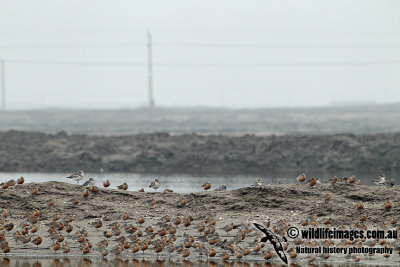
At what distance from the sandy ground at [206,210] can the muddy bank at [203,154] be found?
23.7m

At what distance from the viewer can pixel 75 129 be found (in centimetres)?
8225

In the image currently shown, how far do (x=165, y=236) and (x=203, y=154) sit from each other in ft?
106

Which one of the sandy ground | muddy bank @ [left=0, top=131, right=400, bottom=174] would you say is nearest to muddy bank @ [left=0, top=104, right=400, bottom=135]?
muddy bank @ [left=0, top=131, right=400, bottom=174]

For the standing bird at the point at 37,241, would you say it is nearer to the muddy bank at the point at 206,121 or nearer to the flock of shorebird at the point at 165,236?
the flock of shorebird at the point at 165,236

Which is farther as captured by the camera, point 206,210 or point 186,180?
point 186,180

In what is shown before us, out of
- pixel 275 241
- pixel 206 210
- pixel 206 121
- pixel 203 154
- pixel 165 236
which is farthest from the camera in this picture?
pixel 206 121

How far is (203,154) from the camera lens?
5194 centimetres

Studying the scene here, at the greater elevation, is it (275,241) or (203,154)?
(275,241)

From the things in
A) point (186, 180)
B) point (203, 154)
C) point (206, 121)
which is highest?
point (206, 121)

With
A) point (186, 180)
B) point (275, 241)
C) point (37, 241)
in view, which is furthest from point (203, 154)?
point (275, 241)

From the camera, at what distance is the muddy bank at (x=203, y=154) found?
4884 cm

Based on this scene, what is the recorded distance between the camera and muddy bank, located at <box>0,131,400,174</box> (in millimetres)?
48844

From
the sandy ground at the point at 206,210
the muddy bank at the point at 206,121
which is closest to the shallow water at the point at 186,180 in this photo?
the sandy ground at the point at 206,210

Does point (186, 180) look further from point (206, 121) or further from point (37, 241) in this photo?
point (206, 121)
